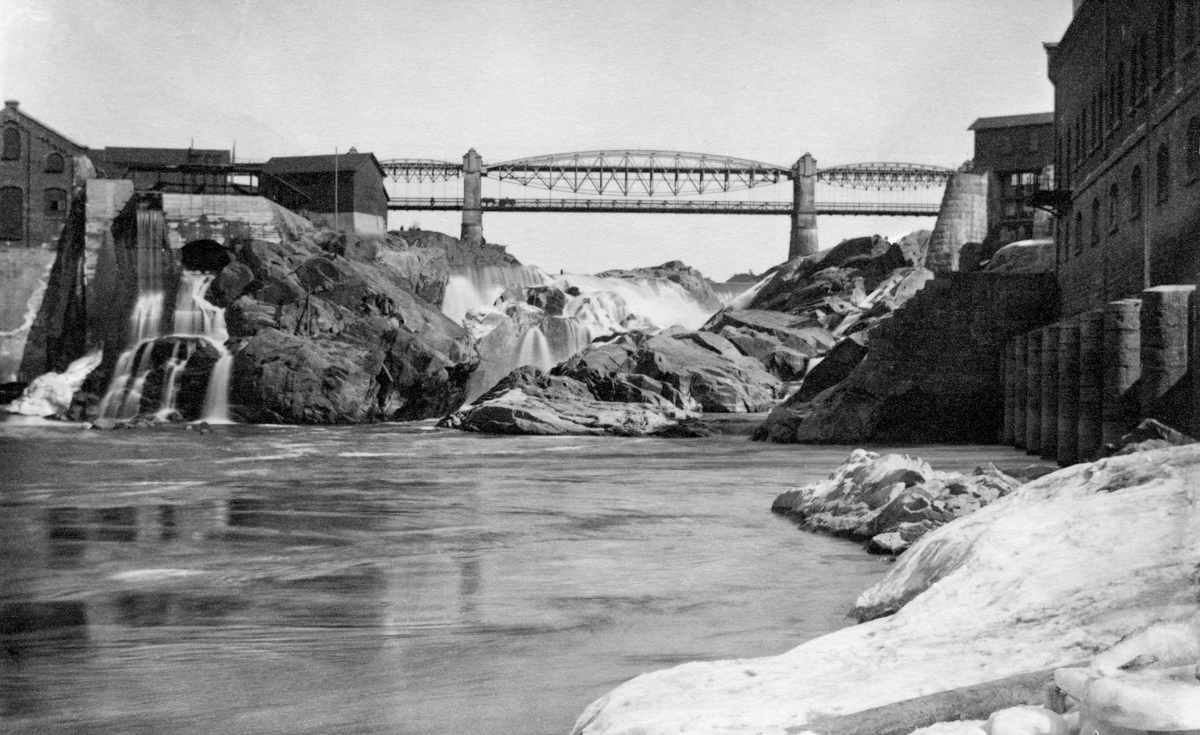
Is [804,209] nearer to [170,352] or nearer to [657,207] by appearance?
[657,207]

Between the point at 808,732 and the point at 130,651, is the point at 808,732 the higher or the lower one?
the higher one

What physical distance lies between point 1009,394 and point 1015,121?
→ 97.0 ft

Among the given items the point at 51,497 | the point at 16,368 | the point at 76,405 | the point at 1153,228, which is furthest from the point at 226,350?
the point at 1153,228

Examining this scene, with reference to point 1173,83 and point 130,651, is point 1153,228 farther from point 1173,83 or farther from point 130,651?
point 130,651

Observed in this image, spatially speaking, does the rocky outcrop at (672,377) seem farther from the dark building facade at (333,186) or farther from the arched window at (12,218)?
the arched window at (12,218)

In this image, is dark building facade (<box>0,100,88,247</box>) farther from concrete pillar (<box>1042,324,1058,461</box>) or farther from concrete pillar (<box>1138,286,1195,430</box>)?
concrete pillar (<box>1138,286,1195,430</box>)

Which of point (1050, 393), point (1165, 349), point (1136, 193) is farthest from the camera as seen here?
point (1136, 193)

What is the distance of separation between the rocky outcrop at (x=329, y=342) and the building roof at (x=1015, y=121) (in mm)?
25615

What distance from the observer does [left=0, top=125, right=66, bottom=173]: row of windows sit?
51.3 metres

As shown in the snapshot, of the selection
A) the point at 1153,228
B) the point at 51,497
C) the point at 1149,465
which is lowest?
the point at 51,497

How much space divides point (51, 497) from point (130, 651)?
1168 cm

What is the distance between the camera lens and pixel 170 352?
38.6 meters

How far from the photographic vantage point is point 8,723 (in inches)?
232

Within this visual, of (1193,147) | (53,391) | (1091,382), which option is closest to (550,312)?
(53,391)
